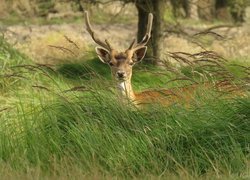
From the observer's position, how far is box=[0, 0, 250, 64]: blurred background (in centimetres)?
1762

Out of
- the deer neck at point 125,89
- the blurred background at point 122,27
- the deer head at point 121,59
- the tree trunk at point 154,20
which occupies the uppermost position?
the deer head at point 121,59

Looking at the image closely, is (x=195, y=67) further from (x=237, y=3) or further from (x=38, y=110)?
(x=237, y=3)

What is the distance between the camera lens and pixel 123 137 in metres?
8.91

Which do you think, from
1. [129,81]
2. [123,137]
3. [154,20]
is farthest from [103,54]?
[154,20]

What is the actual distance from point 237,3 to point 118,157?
9.73 meters

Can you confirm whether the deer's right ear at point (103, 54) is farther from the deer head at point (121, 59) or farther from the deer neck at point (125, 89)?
the deer neck at point (125, 89)

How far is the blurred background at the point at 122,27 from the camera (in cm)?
1762

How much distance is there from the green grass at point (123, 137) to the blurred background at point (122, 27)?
435cm

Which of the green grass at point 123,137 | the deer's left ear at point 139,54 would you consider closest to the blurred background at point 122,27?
the deer's left ear at point 139,54

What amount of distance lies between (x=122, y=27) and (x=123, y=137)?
18905 millimetres

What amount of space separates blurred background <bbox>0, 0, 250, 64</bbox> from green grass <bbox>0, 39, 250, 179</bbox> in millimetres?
4347

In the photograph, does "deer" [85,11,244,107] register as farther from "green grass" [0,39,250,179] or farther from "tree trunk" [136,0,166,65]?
"tree trunk" [136,0,166,65]

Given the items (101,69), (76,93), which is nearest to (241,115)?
(76,93)

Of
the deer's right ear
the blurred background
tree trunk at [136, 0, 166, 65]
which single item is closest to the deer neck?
the deer's right ear
